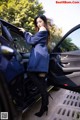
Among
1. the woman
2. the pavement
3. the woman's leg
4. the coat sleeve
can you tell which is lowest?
the pavement

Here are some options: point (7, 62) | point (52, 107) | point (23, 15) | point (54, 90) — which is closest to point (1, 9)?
point (23, 15)

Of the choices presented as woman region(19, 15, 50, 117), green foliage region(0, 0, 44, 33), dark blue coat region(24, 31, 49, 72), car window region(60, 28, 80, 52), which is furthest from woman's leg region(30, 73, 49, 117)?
green foliage region(0, 0, 44, 33)

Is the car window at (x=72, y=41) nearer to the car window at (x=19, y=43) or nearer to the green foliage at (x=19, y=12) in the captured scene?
the car window at (x=19, y=43)

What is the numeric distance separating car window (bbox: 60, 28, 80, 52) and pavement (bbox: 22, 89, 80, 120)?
1147mm

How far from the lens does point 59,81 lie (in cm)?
382

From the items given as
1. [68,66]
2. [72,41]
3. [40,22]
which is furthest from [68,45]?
[40,22]

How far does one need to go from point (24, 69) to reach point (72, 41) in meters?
1.11

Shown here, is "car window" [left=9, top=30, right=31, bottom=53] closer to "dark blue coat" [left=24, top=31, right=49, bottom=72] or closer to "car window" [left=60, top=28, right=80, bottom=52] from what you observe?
"dark blue coat" [left=24, top=31, right=49, bottom=72]

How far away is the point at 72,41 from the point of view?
4.26 metres

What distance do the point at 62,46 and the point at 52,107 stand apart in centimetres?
124

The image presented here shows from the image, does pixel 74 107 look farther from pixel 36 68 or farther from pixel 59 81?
pixel 36 68

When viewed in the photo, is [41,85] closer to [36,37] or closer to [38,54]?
[38,54]

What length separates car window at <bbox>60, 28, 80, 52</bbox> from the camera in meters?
4.12

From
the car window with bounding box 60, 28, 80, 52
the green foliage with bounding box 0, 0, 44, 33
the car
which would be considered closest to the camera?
the car
